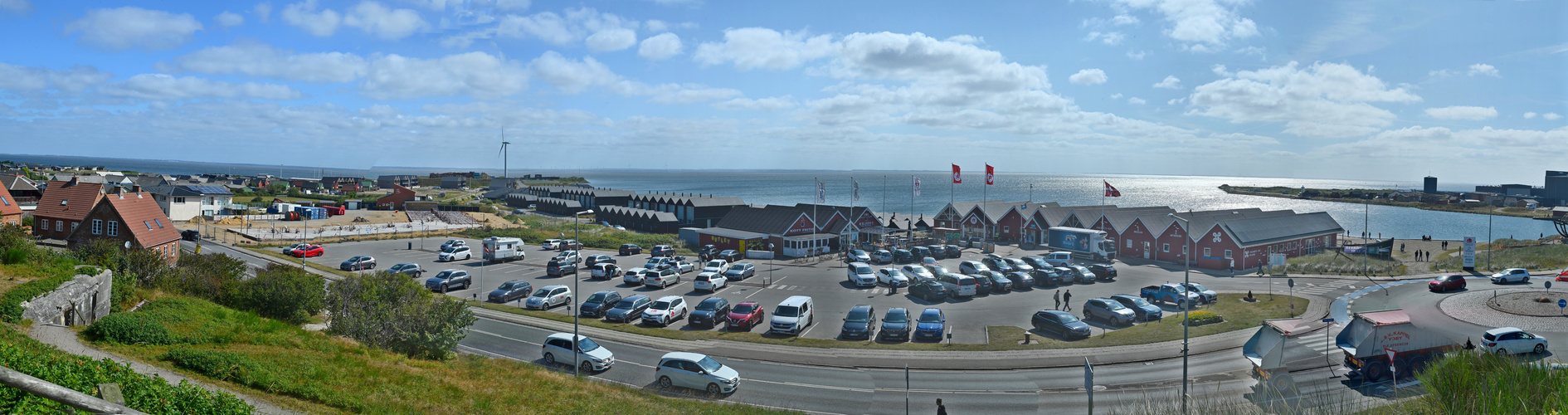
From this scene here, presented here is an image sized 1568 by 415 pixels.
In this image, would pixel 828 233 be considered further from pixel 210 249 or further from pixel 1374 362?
pixel 210 249

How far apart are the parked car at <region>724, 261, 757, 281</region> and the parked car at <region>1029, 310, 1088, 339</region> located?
19.3 metres

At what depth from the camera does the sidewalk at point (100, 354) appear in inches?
547

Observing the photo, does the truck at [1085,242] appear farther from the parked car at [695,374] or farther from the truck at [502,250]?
the truck at [502,250]

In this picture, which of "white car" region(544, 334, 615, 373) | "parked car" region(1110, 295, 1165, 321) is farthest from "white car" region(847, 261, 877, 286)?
"white car" region(544, 334, 615, 373)

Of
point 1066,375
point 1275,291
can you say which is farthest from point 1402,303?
point 1066,375

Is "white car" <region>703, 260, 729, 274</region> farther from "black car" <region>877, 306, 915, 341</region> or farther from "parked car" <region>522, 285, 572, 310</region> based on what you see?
"black car" <region>877, 306, 915, 341</region>

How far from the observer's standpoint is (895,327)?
98.7 feet

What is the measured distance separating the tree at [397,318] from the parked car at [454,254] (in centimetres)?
3078

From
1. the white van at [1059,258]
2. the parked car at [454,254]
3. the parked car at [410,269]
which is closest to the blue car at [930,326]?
the white van at [1059,258]

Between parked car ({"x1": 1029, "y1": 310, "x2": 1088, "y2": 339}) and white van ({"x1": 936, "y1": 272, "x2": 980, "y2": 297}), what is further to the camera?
white van ({"x1": 936, "y1": 272, "x2": 980, "y2": 297})

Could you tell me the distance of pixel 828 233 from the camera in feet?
204

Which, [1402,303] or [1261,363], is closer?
[1261,363]

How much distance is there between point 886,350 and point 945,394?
5.77 metres

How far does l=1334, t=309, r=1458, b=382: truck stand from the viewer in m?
22.4
